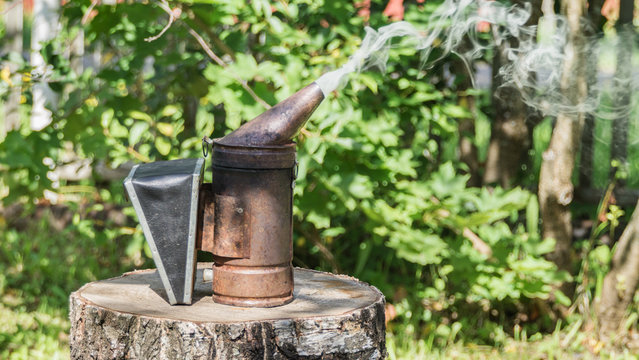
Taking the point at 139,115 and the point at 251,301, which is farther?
the point at 139,115

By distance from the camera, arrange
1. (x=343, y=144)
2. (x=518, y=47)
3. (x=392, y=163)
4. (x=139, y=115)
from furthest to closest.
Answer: (x=518, y=47)
(x=139, y=115)
(x=392, y=163)
(x=343, y=144)

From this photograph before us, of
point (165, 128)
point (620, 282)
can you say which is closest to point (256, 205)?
point (165, 128)

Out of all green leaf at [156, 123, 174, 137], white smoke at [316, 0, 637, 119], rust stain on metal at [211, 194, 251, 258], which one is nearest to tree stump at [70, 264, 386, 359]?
rust stain on metal at [211, 194, 251, 258]

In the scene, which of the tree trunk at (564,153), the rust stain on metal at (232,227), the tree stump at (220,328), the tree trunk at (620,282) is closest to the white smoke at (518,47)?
the tree trunk at (564,153)

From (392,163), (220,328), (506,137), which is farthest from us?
(506,137)

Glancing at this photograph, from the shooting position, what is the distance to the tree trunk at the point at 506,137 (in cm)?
423

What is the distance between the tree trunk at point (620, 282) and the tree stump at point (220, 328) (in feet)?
6.29

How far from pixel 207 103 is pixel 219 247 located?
6.83 feet

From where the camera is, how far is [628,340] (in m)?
3.91

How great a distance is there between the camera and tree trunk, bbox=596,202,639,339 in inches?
150

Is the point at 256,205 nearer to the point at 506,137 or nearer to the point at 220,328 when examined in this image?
the point at 220,328

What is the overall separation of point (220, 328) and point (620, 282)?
249 centimetres

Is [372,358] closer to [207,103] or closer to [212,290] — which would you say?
[212,290]

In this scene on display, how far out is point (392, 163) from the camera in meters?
3.38
